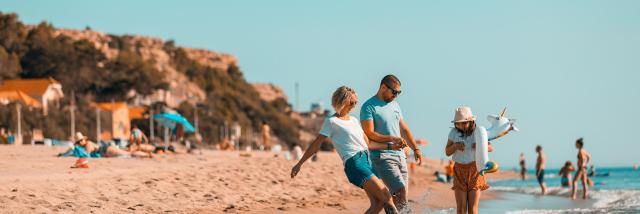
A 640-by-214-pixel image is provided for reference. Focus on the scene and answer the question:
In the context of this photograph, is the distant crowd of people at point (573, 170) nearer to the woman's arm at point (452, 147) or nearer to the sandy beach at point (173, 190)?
the sandy beach at point (173, 190)

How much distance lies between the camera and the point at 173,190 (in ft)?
43.4

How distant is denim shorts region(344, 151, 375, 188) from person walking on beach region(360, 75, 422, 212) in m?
0.43

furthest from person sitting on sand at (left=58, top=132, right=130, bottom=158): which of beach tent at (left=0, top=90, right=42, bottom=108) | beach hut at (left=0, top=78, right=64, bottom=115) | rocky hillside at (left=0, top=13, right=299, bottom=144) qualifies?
beach hut at (left=0, top=78, right=64, bottom=115)

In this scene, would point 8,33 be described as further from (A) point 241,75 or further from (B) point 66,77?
(A) point 241,75

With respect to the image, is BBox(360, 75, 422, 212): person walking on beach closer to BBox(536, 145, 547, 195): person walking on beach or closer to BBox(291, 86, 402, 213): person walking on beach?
BBox(291, 86, 402, 213): person walking on beach

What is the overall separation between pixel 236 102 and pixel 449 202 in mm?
84601

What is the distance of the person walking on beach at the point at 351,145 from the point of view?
7363mm

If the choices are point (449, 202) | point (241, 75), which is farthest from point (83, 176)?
point (241, 75)

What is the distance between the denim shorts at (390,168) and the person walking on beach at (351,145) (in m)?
0.41

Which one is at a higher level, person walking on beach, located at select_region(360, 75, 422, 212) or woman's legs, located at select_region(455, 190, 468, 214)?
person walking on beach, located at select_region(360, 75, 422, 212)

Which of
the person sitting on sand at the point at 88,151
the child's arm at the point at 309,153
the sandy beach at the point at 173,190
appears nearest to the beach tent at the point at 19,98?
the person sitting on sand at the point at 88,151

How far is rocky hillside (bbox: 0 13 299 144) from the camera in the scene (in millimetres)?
73125

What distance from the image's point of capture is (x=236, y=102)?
100m

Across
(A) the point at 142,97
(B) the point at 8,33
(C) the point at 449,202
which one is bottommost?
(C) the point at 449,202
